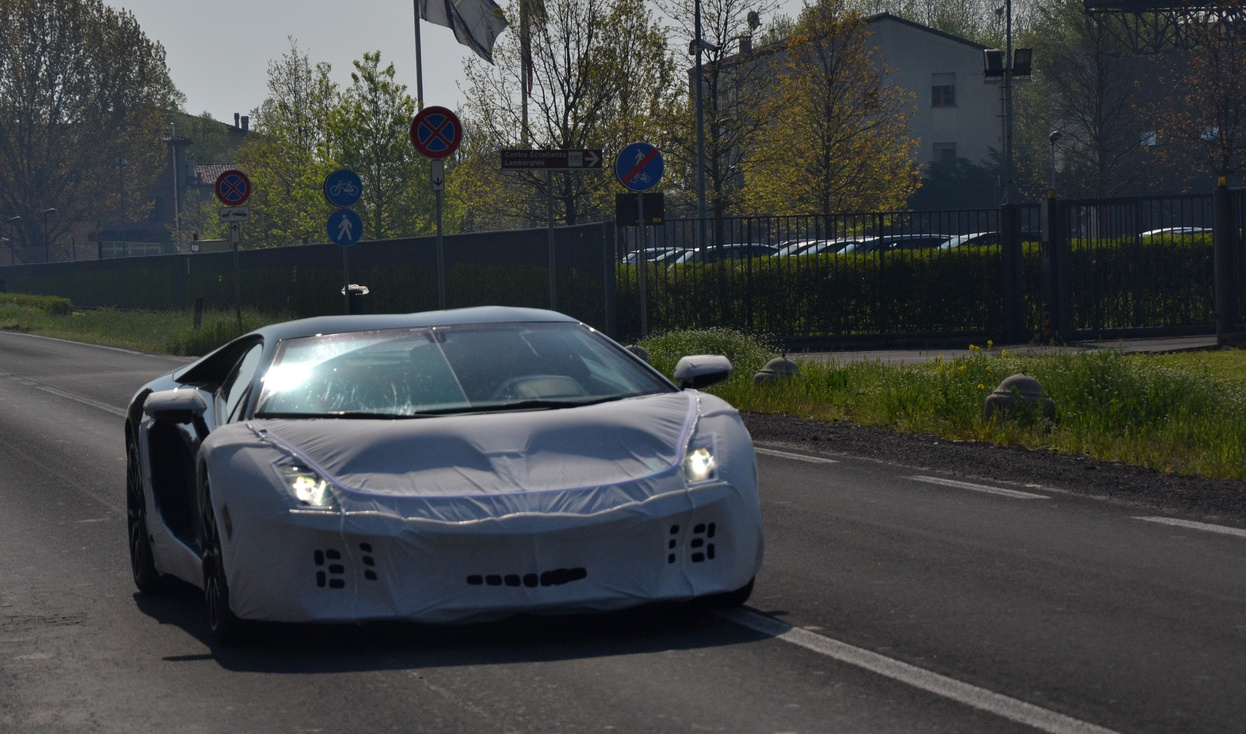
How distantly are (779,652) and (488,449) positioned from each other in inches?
48.2

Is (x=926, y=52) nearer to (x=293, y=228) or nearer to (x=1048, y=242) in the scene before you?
(x=293, y=228)

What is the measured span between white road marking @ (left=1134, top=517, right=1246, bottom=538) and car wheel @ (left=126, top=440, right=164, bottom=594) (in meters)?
5.01

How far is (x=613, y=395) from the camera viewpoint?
629cm

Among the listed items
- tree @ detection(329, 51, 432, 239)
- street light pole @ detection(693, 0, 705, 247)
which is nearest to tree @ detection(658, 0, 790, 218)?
street light pole @ detection(693, 0, 705, 247)

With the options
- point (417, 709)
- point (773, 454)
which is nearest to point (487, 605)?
point (417, 709)

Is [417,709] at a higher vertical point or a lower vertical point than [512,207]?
lower

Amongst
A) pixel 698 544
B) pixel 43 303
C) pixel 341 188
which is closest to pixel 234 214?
pixel 341 188

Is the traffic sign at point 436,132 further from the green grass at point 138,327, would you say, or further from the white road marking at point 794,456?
the green grass at point 138,327

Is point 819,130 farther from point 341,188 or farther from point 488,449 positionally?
point 488,449

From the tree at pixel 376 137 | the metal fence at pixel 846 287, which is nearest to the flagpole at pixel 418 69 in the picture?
the tree at pixel 376 137

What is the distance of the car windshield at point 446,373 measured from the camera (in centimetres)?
610

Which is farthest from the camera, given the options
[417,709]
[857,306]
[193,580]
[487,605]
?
[857,306]

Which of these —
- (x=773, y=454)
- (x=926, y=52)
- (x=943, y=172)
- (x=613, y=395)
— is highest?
(x=926, y=52)

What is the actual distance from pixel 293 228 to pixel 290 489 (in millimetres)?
61434
